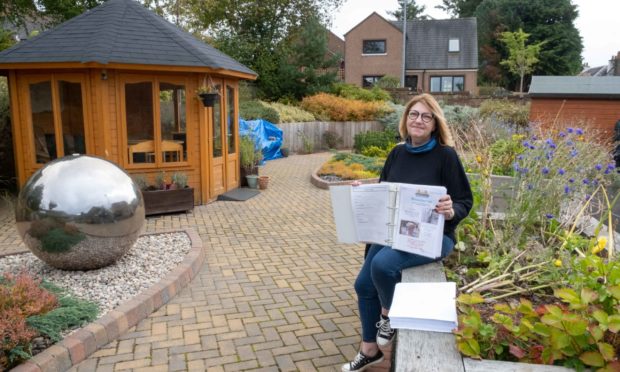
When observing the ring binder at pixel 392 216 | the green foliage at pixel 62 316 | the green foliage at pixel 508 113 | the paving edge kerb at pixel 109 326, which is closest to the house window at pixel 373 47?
the green foliage at pixel 508 113

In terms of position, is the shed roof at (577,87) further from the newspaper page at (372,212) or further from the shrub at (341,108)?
the newspaper page at (372,212)

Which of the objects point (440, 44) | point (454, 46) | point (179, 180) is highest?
point (440, 44)

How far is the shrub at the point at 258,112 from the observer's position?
16.4m

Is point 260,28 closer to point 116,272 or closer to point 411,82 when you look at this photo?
point 411,82

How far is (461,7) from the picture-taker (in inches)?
2185

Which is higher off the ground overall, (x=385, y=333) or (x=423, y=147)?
(x=423, y=147)

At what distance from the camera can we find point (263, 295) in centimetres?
461

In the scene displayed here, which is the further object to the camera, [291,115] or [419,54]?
[419,54]

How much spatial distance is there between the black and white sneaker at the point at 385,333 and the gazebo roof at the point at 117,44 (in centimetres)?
589

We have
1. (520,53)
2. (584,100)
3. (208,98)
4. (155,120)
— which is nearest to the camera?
(155,120)

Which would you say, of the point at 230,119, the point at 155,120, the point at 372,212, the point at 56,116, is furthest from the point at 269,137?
the point at 372,212

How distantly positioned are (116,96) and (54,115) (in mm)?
1118

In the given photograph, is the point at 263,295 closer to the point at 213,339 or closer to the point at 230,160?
the point at 213,339

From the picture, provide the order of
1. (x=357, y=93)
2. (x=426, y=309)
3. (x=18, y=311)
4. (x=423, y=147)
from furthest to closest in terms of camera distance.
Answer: (x=357, y=93) → (x=423, y=147) → (x=18, y=311) → (x=426, y=309)
